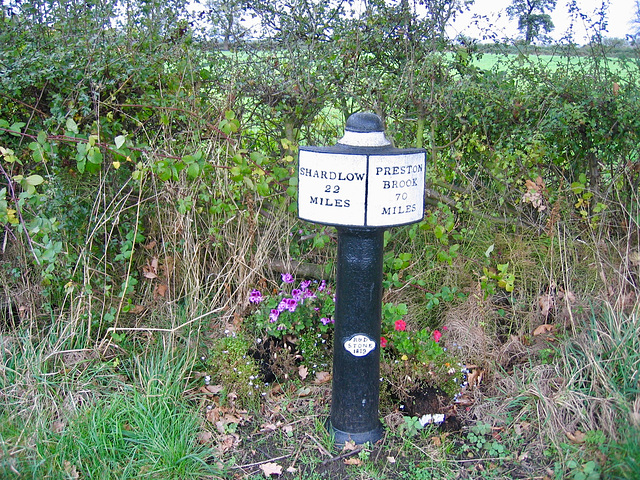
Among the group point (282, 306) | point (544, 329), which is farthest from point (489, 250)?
point (282, 306)

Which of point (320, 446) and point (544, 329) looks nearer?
point (320, 446)

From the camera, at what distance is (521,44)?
3943mm

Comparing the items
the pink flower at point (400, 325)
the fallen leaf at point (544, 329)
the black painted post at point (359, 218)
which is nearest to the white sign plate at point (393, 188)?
the black painted post at point (359, 218)

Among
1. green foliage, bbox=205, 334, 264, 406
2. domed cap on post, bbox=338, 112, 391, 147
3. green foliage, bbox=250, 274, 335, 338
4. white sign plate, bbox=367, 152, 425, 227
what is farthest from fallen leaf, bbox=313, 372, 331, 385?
domed cap on post, bbox=338, 112, 391, 147

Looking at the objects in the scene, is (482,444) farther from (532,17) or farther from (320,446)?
(532,17)

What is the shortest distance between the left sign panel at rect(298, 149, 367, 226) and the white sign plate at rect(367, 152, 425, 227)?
4cm

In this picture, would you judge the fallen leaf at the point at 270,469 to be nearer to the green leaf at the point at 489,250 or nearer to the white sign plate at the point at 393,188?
the white sign plate at the point at 393,188

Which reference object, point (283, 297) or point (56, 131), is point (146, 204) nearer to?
point (56, 131)

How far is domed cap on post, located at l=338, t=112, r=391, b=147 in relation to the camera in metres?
2.56

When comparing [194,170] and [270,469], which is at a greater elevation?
[194,170]

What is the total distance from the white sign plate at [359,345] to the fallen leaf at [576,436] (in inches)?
38.7

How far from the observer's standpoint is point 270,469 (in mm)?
2834

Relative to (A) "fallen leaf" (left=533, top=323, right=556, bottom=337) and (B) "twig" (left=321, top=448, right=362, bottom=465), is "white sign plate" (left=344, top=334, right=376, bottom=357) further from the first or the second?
(A) "fallen leaf" (left=533, top=323, right=556, bottom=337)

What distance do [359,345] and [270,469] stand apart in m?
0.71
